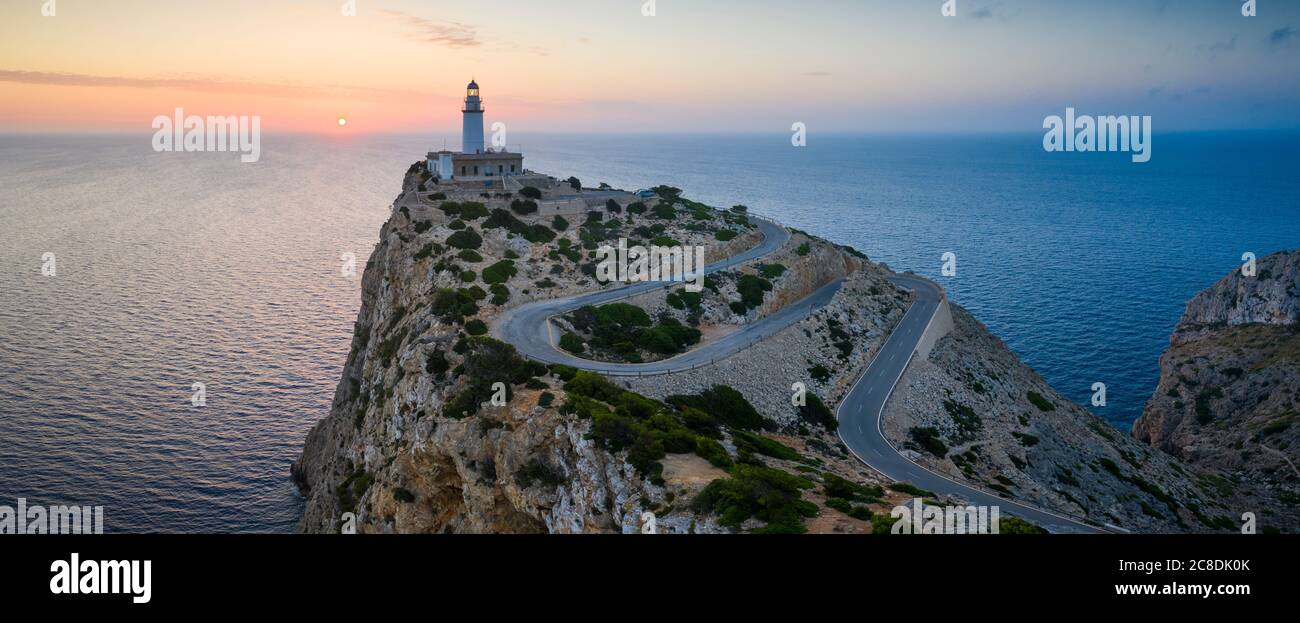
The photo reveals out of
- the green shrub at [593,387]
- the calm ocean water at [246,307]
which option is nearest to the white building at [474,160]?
the calm ocean water at [246,307]

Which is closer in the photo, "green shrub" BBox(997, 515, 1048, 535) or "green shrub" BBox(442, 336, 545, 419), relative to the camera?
"green shrub" BBox(997, 515, 1048, 535)

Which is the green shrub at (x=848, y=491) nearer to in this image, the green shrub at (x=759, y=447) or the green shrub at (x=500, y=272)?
the green shrub at (x=759, y=447)

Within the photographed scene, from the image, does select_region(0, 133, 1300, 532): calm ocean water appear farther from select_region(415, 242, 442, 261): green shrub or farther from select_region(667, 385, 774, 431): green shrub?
select_region(667, 385, 774, 431): green shrub

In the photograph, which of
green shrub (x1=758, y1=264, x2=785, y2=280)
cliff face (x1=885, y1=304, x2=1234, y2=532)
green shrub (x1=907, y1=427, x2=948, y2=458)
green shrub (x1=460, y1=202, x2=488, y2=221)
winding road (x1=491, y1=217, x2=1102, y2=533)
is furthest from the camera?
green shrub (x1=758, y1=264, x2=785, y2=280)

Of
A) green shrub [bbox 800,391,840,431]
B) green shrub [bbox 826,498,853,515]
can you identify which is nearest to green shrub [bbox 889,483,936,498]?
green shrub [bbox 826,498,853,515]

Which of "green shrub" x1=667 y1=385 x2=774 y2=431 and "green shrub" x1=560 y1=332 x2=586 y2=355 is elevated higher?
"green shrub" x1=560 y1=332 x2=586 y2=355

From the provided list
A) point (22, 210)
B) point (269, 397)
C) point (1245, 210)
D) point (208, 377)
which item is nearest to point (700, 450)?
point (269, 397)

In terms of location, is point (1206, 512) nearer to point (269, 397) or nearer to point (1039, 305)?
point (1039, 305)
